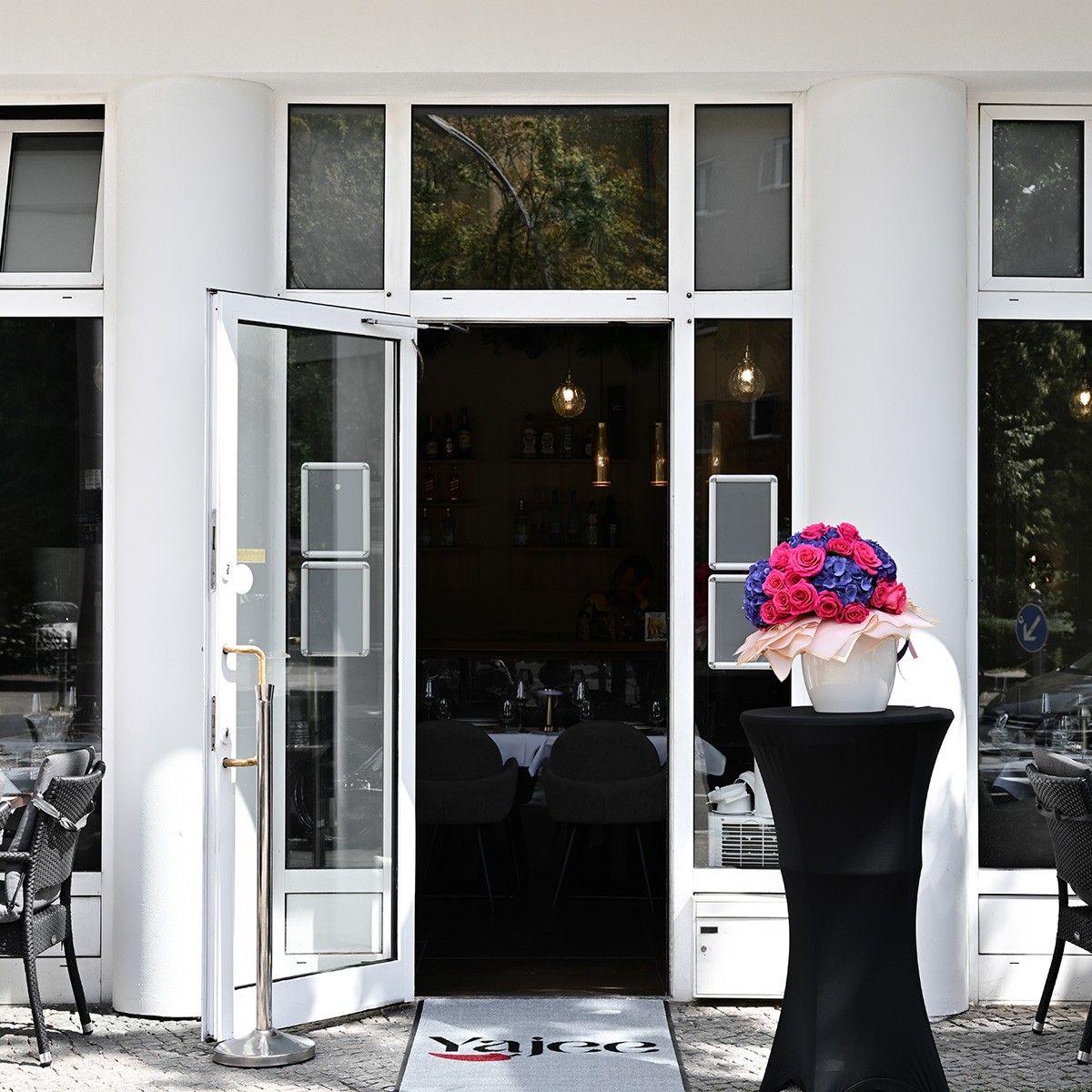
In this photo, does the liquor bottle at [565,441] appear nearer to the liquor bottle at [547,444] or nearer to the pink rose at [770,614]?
the liquor bottle at [547,444]

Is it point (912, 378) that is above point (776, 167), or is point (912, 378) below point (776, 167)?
below

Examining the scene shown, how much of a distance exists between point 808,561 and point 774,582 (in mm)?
124

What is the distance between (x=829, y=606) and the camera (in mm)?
4020

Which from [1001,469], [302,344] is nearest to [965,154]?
[1001,469]

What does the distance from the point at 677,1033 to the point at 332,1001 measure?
126 cm

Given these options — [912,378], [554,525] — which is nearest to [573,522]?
[554,525]

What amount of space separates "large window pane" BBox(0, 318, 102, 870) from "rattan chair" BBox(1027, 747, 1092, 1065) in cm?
357

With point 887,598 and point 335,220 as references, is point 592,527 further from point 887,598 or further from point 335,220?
point 887,598

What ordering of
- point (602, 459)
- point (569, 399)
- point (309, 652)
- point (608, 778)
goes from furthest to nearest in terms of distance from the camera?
point (602, 459)
point (569, 399)
point (608, 778)
point (309, 652)

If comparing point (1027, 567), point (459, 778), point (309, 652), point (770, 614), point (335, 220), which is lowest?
point (459, 778)

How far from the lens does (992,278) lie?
5.84 m

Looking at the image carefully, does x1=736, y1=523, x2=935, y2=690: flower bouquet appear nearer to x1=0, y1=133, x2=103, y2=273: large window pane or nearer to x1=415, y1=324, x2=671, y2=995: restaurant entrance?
x1=415, y1=324, x2=671, y2=995: restaurant entrance

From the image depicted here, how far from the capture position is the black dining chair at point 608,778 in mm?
7090

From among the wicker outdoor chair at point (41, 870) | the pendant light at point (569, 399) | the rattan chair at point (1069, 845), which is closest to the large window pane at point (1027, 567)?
the rattan chair at point (1069, 845)
